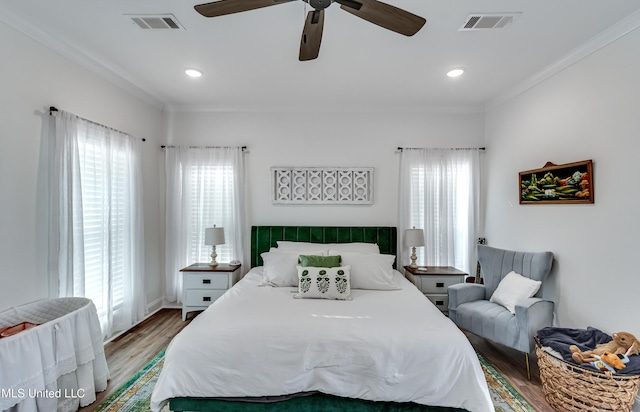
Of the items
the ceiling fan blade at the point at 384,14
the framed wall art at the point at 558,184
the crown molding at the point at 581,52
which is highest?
the crown molding at the point at 581,52

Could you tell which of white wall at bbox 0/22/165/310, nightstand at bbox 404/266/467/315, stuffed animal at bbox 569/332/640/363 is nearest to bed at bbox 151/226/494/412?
stuffed animal at bbox 569/332/640/363

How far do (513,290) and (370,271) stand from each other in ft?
4.48

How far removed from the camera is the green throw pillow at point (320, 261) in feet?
9.66

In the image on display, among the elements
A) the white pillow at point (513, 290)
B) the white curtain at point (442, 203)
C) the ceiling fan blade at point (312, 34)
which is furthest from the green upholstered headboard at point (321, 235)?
the ceiling fan blade at point (312, 34)

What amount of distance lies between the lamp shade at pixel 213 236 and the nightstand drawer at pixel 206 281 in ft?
1.26

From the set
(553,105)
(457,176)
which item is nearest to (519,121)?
(553,105)

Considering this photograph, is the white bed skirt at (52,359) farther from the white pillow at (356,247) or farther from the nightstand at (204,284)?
the white pillow at (356,247)

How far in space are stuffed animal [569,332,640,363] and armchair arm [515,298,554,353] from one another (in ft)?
1.25

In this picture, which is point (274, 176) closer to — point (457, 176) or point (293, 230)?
point (293, 230)

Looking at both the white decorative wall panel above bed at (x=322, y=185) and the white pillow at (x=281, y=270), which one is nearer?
the white pillow at (x=281, y=270)

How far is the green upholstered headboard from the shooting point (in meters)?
3.80

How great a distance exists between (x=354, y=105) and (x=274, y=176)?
56.2 inches

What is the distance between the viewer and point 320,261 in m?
2.97

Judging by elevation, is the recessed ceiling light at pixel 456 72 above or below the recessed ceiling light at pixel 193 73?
below
